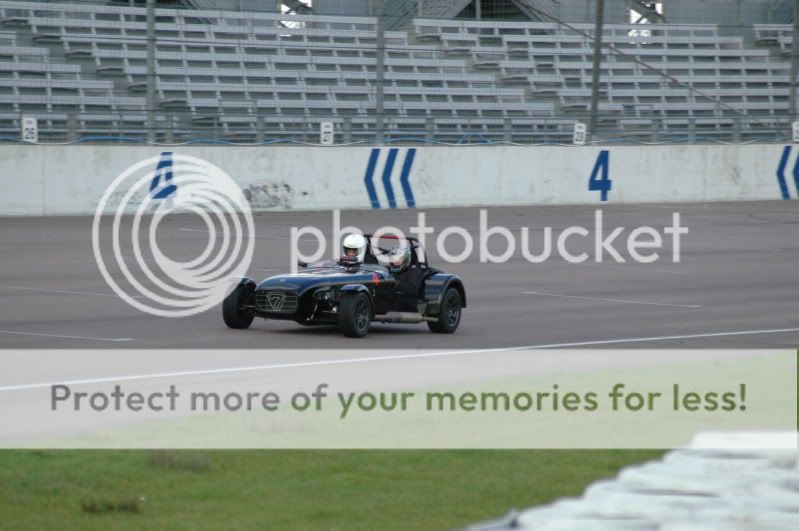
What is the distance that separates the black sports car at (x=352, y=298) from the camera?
575 inches

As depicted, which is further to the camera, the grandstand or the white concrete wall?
the grandstand

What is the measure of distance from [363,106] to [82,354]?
2699 cm

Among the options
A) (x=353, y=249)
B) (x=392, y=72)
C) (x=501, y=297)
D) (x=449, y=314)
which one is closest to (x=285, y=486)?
(x=353, y=249)

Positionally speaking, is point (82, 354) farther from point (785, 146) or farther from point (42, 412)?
point (785, 146)

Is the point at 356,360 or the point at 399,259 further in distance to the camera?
the point at 399,259

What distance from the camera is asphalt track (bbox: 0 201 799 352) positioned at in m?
14.7

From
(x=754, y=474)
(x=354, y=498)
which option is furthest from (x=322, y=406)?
(x=754, y=474)

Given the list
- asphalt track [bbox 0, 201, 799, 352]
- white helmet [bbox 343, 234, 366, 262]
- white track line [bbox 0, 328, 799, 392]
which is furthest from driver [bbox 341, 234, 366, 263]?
white track line [bbox 0, 328, 799, 392]
